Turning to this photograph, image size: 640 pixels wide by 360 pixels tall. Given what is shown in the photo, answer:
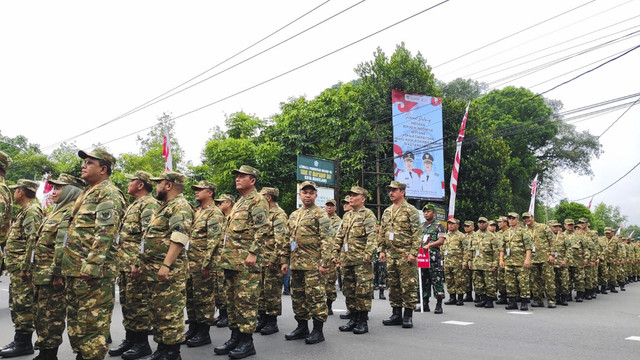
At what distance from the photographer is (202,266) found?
5824 millimetres

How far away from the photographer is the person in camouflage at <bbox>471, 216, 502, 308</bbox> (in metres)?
10.1

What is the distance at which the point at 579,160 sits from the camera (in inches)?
1662

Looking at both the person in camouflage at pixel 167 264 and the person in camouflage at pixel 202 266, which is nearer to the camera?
the person in camouflage at pixel 167 264

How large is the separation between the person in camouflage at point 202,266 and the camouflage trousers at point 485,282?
6675 mm

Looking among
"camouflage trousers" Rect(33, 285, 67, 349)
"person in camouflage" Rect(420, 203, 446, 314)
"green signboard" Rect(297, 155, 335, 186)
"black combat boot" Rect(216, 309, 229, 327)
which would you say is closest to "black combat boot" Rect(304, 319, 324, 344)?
"black combat boot" Rect(216, 309, 229, 327)

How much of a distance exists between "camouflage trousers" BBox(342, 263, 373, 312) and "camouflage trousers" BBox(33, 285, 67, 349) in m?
3.66

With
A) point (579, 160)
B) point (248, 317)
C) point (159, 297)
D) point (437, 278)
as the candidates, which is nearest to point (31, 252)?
point (159, 297)

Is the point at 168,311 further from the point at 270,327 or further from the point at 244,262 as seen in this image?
the point at 270,327

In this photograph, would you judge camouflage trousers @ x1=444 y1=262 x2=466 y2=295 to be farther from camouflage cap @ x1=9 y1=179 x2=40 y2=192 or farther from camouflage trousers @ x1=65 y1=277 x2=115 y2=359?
camouflage cap @ x1=9 y1=179 x2=40 y2=192

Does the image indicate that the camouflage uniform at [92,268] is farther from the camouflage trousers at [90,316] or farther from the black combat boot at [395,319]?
the black combat boot at [395,319]

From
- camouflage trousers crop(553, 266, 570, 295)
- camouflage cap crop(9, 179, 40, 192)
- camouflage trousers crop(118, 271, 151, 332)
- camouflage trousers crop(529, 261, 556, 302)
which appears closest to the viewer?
camouflage trousers crop(118, 271, 151, 332)

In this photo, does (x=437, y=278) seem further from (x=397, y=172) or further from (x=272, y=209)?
(x=397, y=172)

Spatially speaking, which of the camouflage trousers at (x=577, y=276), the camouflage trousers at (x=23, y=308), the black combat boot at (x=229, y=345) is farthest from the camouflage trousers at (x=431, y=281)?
the camouflage trousers at (x=23, y=308)

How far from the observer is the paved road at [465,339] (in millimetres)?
5156
